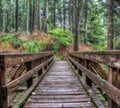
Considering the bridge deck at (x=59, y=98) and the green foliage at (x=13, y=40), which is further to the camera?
the green foliage at (x=13, y=40)

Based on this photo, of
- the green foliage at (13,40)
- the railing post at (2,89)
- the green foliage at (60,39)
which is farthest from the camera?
the green foliage at (60,39)

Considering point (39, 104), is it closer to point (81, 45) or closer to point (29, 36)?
point (29, 36)

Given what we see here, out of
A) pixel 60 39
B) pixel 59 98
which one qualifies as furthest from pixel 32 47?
pixel 59 98

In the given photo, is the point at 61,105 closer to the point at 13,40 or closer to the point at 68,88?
the point at 68,88

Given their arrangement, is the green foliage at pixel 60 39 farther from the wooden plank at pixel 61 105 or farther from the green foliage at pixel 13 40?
the wooden plank at pixel 61 105

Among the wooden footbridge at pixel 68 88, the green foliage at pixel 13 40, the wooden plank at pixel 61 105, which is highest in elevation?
the green foliage at pixel 13 40

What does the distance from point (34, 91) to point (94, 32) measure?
3522cm

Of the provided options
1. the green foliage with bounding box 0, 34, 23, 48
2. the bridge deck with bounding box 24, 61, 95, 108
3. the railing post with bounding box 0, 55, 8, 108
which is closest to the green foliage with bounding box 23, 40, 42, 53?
the green foliage with bounding box 0, 34, 23, 48

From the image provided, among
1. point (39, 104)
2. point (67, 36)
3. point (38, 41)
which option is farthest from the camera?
point (67, 36)

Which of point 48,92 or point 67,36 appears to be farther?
point 67,36

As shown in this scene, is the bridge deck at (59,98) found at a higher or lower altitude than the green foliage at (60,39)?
lower

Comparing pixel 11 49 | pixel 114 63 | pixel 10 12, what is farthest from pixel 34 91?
pixel 10 12

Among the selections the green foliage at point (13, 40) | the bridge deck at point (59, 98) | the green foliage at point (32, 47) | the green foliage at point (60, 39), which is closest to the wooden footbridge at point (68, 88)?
the bridge deck at point (59, 98)

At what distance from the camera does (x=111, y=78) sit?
11.8 ft
